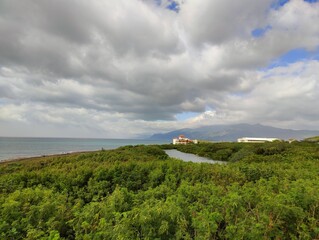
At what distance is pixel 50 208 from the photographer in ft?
12.7

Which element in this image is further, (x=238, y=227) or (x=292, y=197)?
Answer: (x=292, y=197)

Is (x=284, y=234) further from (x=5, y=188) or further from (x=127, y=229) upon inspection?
(x=5, y=188)

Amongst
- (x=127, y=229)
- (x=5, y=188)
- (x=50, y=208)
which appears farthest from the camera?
(x=5, y=188)

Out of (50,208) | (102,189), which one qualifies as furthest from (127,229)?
(102,189)

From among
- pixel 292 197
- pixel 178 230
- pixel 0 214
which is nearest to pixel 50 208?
pixel 0 214

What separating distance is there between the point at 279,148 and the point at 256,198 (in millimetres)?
20457

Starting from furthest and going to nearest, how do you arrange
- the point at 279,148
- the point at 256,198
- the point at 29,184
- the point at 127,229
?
the point at 279,148 → the point at 29,184 → the point at 256,198 → the point at 127,229

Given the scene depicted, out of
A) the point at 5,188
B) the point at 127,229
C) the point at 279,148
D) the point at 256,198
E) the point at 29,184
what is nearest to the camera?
the point at 127,229

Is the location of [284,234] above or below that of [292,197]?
below

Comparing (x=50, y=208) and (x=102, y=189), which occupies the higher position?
(x=50, y=208)

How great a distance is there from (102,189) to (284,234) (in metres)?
5.61

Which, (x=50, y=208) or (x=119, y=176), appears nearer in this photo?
(x=50, y=208)

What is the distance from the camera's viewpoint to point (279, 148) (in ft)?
70.6

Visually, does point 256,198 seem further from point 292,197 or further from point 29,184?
point 29,184
